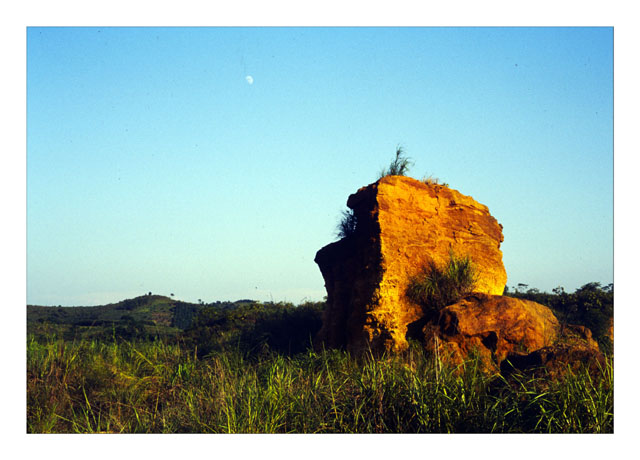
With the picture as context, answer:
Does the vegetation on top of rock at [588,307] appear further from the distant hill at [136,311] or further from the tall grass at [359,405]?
the distant hill at [136,311]


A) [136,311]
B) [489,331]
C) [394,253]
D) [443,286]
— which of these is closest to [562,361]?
[489,331]

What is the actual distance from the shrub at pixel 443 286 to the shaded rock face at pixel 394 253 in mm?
189

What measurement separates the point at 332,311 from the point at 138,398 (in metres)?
4.69

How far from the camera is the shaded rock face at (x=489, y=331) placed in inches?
343

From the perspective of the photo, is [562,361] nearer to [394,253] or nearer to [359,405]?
[359,405]

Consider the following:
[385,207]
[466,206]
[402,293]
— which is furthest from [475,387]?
[466,206]

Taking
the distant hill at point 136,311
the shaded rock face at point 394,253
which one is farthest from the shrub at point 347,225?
the distant hill at point 136,311

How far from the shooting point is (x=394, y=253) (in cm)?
1003

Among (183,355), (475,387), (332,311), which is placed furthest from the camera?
(332,311)

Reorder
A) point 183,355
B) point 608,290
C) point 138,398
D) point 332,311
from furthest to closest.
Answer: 1. point 608,290
2. point 332,311
3. point 183,355
4. point 138,398

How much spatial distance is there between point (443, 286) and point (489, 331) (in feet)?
4.62

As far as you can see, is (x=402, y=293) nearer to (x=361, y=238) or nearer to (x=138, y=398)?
(x=361, y=238)

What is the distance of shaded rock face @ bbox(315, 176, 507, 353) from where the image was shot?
9.66 m

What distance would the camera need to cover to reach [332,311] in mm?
11297
